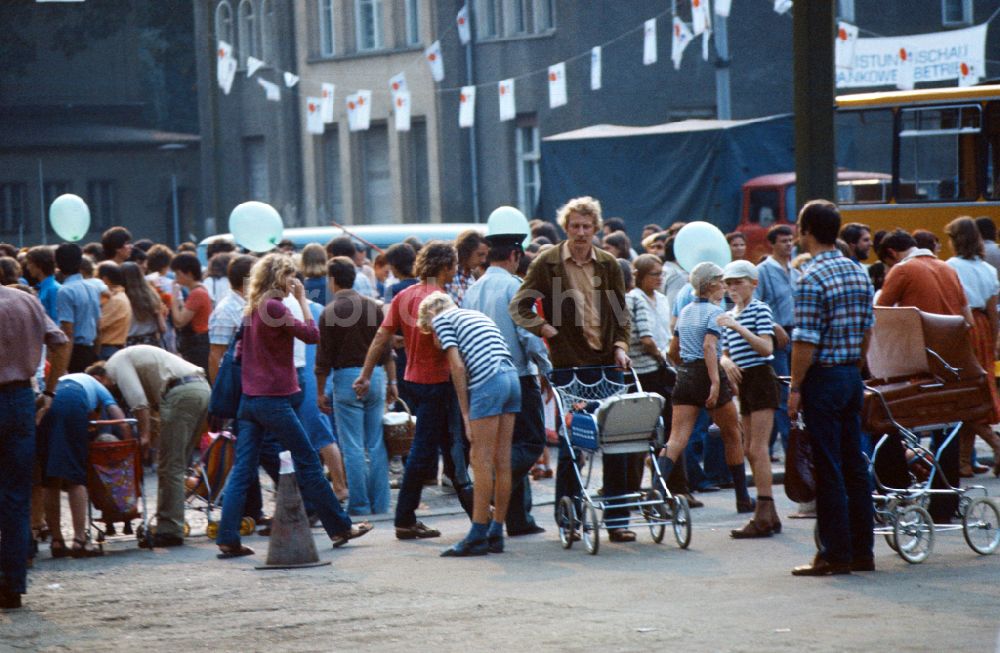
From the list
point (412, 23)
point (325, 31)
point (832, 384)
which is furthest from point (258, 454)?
point (325, 31)

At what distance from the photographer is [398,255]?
40.1 feet

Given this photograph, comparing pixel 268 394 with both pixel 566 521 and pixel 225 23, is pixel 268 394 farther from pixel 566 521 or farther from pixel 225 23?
pixel 225 23

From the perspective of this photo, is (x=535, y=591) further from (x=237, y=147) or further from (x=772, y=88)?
(x=237, y=147)

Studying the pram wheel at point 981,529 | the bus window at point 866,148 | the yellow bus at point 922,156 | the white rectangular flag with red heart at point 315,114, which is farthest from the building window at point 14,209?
the pram wheel at point 981,529

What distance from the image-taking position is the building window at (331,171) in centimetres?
4350

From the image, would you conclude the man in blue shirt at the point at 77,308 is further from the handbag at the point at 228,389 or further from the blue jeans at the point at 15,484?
the blue jeans at the point at 15,484

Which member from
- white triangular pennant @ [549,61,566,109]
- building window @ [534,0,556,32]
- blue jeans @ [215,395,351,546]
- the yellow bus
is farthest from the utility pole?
building window @ [534,0,556,32]

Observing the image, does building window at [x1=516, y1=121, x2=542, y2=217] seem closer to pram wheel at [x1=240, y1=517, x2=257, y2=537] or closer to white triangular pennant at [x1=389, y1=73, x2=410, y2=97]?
white triangular pennant at [x1=389, y1=73, x2=410, y2=97]

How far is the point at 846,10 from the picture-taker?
3572cm

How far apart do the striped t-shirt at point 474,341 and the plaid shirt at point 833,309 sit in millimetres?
1885

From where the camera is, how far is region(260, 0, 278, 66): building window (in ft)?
142

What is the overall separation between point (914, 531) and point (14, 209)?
4391 cm

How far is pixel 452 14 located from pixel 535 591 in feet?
102

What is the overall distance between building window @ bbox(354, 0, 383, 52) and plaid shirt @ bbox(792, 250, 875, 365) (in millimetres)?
33541
